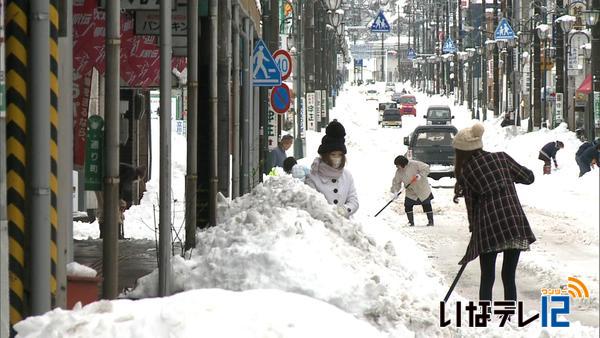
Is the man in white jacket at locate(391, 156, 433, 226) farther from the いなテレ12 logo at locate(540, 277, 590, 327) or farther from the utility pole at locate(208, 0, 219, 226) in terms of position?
the いなテレ12 logo at locate(540, 277, 590, 327)

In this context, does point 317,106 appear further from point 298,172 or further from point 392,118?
point 298,172

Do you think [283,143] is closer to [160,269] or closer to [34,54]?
[160,269]

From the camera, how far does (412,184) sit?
890 inches

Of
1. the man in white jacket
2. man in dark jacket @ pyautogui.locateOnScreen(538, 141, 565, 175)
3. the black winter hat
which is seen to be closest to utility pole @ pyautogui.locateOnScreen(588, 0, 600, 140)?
man in dark jacket @ pyautogui.locateOnScreen(538, 141, 565, 175)

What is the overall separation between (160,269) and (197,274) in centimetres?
38

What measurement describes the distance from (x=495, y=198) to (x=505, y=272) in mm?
594

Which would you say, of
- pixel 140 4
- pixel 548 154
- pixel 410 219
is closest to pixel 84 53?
pixel 140 4

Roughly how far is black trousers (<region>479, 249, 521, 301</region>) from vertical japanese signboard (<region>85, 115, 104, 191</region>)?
3009mm

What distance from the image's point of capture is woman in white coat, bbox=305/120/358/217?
12719 millimetres

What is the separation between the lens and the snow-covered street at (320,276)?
20.9ft

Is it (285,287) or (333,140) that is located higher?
(333,140)

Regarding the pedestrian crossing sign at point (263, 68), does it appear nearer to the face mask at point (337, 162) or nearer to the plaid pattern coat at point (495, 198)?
the face mask at point (337, 162)

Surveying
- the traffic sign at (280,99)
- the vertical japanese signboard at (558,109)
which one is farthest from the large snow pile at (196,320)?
the vertical japanese signboard at (558,109)

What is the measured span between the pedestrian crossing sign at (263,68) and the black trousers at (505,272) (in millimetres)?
12415
